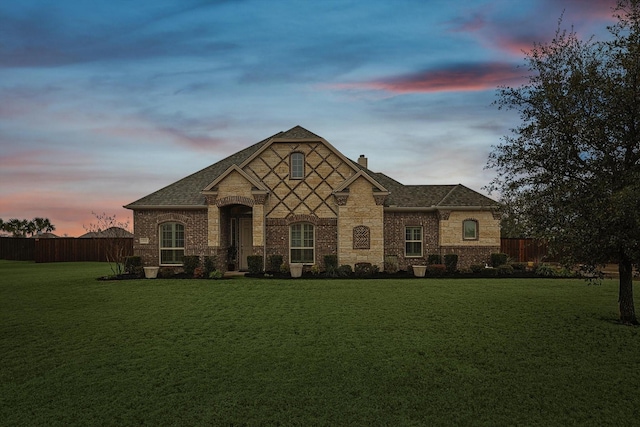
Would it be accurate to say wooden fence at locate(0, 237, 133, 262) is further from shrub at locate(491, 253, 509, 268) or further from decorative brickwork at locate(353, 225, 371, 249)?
shrub at locate(491, 253, 509, 268)

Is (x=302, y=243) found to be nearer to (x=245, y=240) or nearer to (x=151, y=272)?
(x=245, y=240)

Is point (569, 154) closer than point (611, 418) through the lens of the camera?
No

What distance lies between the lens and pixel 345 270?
23.2 metres

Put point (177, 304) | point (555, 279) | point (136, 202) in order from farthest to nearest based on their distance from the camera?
point (136, 202), point (555, 279), point (177, 304)

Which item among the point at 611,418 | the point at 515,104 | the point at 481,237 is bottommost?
the point at 611,418

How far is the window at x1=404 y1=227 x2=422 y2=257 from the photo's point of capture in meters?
26.2

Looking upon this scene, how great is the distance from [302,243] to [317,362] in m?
16.6

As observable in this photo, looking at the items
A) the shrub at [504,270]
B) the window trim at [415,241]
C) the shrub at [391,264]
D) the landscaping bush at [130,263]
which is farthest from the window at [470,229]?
the landscaping bush at [130,263]

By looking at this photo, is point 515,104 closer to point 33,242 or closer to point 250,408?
point 250,408

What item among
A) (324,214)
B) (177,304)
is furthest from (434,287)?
(177,304)

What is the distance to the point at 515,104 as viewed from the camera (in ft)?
41.3

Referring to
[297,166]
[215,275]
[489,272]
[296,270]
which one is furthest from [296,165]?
[489,272]

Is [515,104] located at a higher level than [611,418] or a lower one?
higher

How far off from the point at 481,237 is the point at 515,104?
14332 mm
